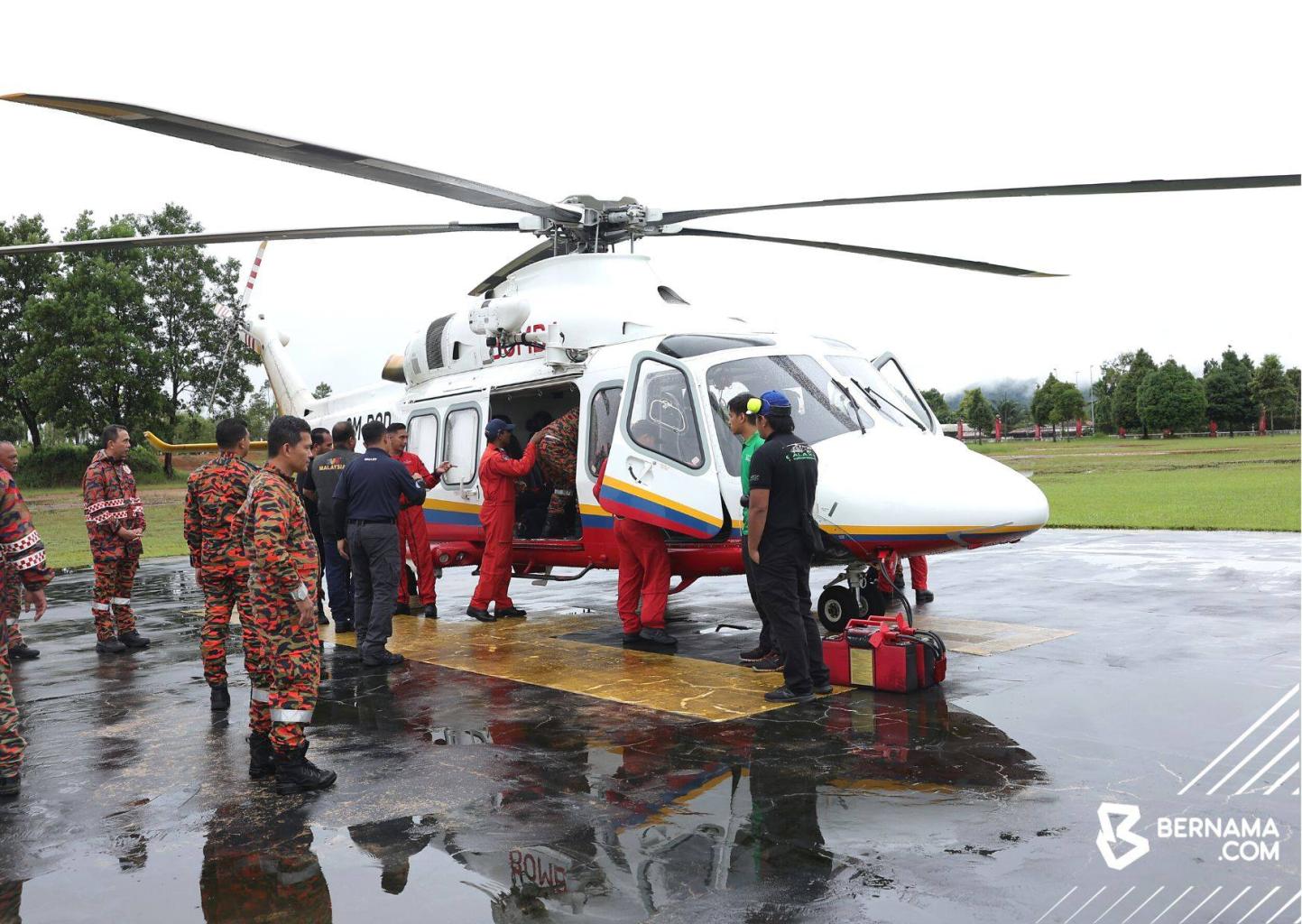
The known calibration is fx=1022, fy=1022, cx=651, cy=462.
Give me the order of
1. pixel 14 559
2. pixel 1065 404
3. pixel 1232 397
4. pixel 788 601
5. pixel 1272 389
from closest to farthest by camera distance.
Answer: pixel 14 559
pixel 788 601
pixel 1272 389
pixel 1232 397
pixel 1065 404

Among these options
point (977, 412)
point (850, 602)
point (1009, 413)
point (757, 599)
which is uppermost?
point (1009, 413)

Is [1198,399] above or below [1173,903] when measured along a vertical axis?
above

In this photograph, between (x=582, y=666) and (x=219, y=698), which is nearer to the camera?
(x=219, y=698)

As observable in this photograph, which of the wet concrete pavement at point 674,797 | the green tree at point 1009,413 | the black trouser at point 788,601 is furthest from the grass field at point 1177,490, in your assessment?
the green tree at point 1009,413

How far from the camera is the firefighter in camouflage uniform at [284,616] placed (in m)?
4.93

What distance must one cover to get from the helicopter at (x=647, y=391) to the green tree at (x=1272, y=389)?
282ft

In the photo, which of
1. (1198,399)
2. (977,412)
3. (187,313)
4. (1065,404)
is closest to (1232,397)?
(1198,399)

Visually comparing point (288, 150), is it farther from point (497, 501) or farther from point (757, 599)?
point (757, 599)

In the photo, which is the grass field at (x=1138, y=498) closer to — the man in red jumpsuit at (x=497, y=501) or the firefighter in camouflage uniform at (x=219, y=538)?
the man in red jumpsuit at (x=497, y=501)

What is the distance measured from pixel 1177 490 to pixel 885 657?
23389 millimetres

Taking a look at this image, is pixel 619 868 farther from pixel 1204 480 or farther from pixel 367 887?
pixel 1204 480

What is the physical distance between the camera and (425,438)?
1123 cm

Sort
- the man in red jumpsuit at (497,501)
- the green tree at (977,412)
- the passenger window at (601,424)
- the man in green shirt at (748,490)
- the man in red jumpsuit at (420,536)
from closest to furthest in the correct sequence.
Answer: the man in green shirt at (748,490) → the passenger window at (601,424) → the man in red jumpsuit at (497,501) → the man in red jumpsuit at (420,536) → the green tree at (977,412)

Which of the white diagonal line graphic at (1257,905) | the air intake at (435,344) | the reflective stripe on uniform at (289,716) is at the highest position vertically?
the air intake at (435,344)
